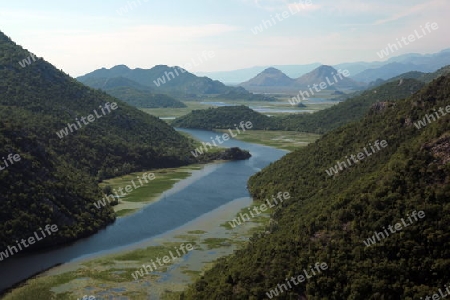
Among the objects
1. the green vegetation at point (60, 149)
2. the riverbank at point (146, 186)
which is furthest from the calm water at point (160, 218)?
the green vegetation at point (60, 149)

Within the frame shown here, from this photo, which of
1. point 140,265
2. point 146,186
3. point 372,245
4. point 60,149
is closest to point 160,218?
point 140,265

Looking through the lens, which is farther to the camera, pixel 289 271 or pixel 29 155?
pixel 29 155

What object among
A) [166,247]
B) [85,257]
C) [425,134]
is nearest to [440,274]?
[425,134]

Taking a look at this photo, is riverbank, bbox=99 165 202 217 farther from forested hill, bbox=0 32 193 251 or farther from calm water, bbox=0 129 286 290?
forested hill, bbox=0 32 193 251

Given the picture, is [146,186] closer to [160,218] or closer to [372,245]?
[160,218]

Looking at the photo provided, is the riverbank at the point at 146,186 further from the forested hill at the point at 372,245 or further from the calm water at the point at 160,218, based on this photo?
the forested hill at the point at 372,245

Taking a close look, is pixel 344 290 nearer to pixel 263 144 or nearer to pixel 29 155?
pixel 29 155

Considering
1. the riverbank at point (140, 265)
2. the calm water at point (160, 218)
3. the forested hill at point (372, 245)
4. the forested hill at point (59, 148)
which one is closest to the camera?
the forested hill at point (372, 245)
